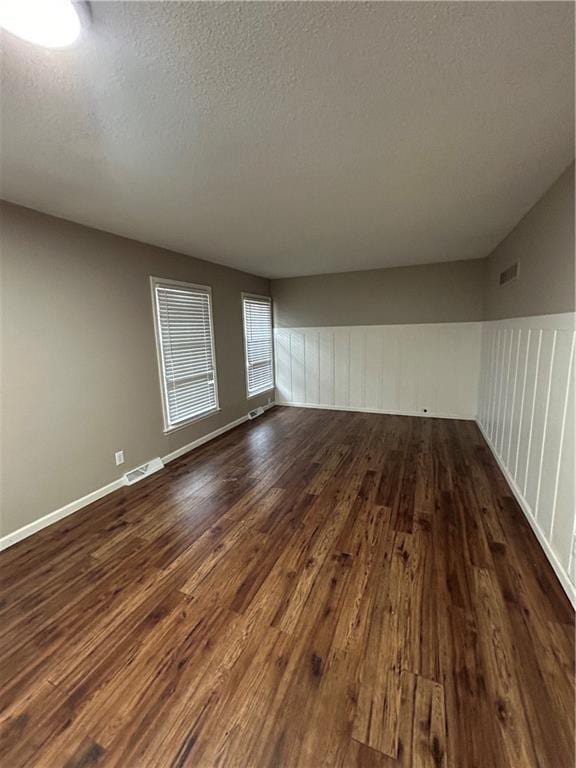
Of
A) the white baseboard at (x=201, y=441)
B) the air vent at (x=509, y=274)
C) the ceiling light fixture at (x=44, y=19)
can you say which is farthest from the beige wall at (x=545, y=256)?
the white baseboard at (x=201, y=441)

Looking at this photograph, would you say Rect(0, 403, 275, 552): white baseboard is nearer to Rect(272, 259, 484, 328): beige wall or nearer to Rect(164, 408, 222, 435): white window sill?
Rect(164, 408, 222, 435): white window sill

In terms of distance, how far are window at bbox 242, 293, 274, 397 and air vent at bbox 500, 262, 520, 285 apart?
3535mm

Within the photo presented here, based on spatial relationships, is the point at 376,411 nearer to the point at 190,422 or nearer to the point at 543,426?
the point at 190,422

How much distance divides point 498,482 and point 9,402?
4.17m

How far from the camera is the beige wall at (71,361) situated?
230cm

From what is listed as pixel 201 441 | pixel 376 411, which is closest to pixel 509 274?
pixel 376 411

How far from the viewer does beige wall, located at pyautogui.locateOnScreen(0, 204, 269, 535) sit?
230cm

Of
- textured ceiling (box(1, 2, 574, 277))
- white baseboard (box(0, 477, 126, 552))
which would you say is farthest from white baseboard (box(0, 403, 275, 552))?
textured ceiling (box(1, 2, 574, 277))

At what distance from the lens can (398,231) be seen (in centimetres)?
319

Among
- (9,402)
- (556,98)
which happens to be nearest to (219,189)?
(556,98)

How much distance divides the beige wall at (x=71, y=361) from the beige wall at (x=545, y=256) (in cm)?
353

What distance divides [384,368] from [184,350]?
3304mm

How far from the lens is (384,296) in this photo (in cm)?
527

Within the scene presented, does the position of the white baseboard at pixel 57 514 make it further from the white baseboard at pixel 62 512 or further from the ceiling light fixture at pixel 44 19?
the ceiling light fixture at pixel 44 19
